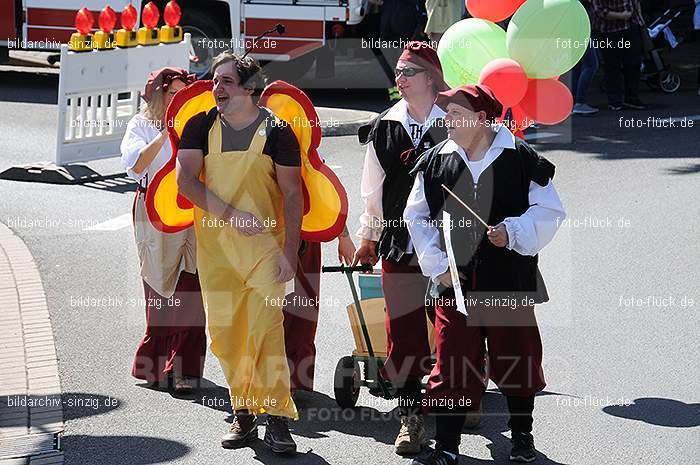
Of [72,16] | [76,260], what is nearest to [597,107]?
[72,16]

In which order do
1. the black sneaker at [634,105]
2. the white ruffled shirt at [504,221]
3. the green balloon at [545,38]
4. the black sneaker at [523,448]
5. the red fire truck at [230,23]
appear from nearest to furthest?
the white ruffled shirt at [504,221] → the black sneaker at [523,448] → the green balloon at [545,38] → the red fire truck at [230,23] → the black sneaker at [634,105]

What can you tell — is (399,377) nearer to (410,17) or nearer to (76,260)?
(76,260)

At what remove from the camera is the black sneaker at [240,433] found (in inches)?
251

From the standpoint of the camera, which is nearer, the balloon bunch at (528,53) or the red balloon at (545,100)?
the balloon bunch at (528,53)

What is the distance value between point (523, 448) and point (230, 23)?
11.1 meters

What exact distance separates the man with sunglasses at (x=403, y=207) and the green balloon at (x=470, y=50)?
0.89ft

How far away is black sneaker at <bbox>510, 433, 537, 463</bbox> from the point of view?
613 cm

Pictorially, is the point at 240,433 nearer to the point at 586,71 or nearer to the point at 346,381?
the point at 346,381

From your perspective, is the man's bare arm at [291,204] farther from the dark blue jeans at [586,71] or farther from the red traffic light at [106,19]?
the dark blue jeans at [586,71]

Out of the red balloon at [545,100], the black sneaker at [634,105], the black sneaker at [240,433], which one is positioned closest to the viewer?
the black sneaker at [240,433]

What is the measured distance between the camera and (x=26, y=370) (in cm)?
750

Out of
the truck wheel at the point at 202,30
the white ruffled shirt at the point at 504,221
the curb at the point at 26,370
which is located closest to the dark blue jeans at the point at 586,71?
the truck wheel at the point at 202,30

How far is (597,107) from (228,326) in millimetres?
10837

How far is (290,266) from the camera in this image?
6.25 metres
